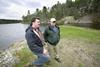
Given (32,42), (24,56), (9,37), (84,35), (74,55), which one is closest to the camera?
(32,42)

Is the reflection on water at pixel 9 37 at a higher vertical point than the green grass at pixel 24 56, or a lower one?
lower

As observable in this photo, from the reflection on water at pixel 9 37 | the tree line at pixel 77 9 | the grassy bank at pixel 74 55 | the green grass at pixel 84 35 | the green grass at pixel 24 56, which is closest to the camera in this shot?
the green grass at pixel 24 56

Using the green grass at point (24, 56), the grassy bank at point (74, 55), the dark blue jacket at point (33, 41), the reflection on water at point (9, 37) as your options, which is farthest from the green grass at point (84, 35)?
the reflection on water at point (9, 37)

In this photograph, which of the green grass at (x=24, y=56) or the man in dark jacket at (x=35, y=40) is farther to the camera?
the green grass at (x=24, y=56)

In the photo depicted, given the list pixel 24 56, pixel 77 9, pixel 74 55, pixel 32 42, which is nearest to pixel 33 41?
pixel 32 42

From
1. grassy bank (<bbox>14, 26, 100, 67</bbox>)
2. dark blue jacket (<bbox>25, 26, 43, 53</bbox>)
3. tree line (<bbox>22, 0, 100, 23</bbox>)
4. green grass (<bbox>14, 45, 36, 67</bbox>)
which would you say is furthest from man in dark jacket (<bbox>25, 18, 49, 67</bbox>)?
tree line (<bbox>22, 0, 100, 23</bbox>)

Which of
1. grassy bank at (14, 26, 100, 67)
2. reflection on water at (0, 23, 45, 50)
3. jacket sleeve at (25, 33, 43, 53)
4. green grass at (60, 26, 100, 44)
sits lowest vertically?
reflection on water at (0, 23, 45, 50)

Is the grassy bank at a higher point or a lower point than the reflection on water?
higher

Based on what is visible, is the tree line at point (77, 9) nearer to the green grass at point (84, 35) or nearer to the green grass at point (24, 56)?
the green grass at point (84, 35)

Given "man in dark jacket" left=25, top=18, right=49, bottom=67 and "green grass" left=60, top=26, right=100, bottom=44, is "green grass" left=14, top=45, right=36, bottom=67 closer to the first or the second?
"man in dark jacket" left=25, top=18, right=49, bottom=67

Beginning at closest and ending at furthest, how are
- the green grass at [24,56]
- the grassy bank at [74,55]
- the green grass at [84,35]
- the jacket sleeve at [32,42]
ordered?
1. the jacket sleeve at [32,42]
2. the green grass at [24,56]
3. the grassy bank at [74,55]
4. the green grass at [84,35]

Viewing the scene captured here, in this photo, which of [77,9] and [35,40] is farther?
[77,9]

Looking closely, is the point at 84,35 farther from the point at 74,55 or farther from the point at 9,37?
the point at 9,37

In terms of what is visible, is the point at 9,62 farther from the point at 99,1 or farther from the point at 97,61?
the point at 99,1
